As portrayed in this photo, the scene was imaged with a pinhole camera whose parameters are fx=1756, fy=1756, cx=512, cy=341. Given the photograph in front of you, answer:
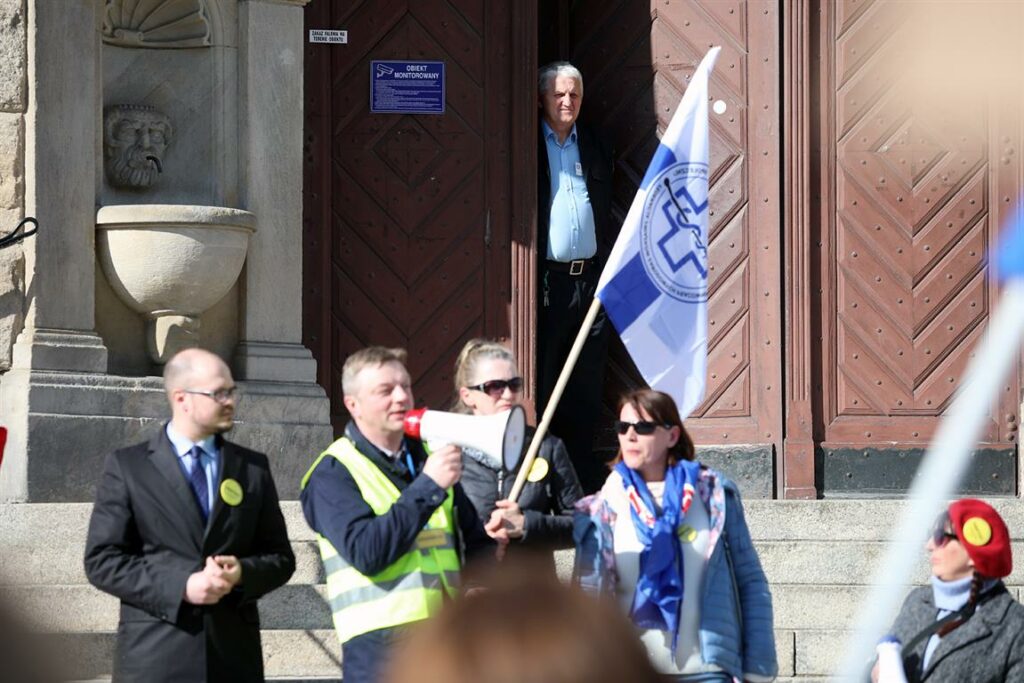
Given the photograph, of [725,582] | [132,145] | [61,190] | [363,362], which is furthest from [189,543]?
[132,145]

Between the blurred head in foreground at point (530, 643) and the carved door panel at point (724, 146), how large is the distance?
8.35 metres

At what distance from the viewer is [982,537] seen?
17.1 feet

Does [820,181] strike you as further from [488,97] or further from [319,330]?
[319,330]

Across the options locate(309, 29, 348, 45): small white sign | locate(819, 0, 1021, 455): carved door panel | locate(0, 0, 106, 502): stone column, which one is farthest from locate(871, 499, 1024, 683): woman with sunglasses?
locate(309, 29, 348, 45): small white sign

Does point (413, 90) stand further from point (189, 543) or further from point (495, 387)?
point (189, 543)

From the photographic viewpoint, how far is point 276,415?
334 inches

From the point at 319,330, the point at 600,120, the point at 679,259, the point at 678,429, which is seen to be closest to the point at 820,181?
the point at 600,120

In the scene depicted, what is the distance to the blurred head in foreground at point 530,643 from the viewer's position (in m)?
1.50

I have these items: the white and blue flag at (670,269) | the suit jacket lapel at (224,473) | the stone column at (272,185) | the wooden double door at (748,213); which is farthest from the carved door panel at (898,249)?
the suit jacket lapel at (224,473)

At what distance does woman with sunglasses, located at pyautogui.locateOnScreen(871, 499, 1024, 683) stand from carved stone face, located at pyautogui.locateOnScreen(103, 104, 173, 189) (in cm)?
453

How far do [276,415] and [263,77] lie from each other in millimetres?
1692

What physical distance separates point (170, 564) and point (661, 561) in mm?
1372

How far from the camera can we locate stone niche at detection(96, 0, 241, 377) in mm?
8344

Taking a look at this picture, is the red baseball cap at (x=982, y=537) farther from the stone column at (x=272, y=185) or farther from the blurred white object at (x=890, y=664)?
the stone column at (x=272, y=185)
